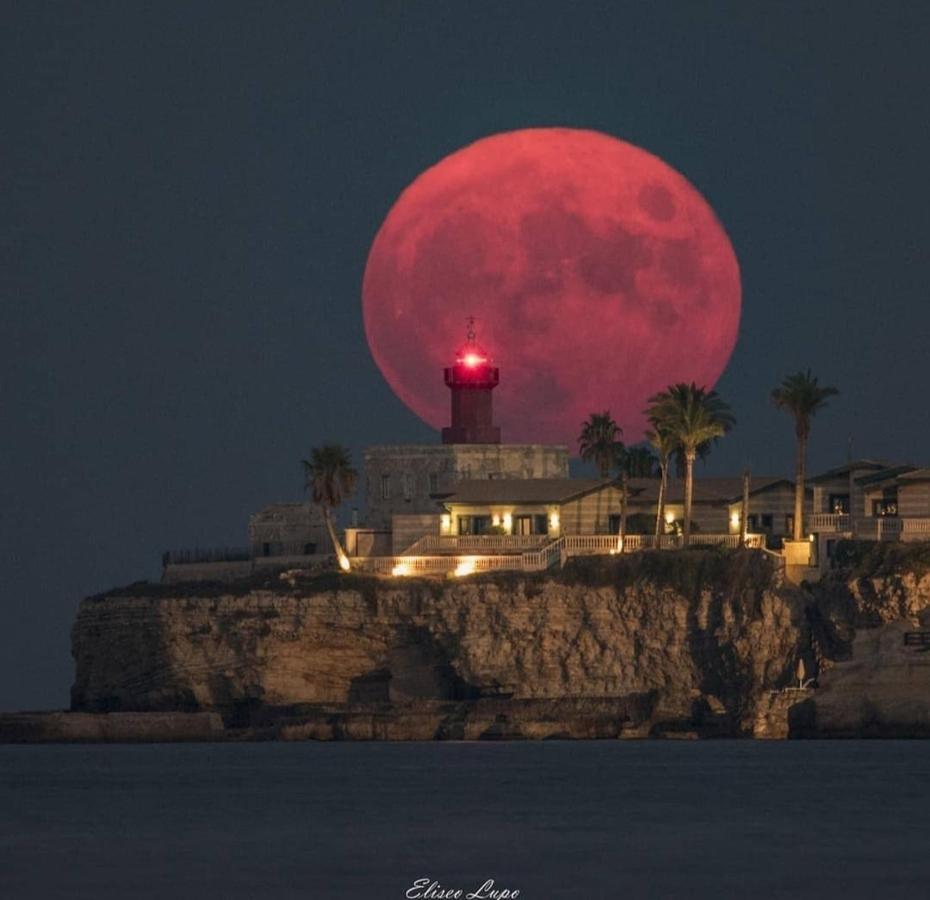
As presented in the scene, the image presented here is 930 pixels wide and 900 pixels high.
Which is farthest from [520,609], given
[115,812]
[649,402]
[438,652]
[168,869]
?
[168,869]

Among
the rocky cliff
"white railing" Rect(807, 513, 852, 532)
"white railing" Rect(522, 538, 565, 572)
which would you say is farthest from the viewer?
"white railing" Rect(807, 513, 852, 532)

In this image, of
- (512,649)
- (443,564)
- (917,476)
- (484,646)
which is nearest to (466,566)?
(443,564)

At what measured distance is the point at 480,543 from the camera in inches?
6097

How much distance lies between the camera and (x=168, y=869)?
90938 millimetres

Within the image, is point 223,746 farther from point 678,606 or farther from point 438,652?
point 678,606

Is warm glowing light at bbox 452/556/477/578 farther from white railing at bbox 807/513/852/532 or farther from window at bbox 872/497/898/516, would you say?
window at bbox 872/497/898/516

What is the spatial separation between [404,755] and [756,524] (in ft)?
78.1

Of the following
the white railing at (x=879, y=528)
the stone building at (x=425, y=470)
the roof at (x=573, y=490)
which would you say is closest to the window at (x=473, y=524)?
the roof at (x=573, y=490)

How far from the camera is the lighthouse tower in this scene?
166000 millimetres

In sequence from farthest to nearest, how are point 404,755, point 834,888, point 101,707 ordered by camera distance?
point 101,707
point 404,755
point 834,888

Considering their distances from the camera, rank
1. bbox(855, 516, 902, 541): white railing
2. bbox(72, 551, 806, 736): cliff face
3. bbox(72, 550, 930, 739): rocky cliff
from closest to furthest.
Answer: bbox(72, 550, 930, 739): rocky cliff < bbox(72, 551, 806, 736): cliff face < bbox(855, 516, 902, 541): white railing

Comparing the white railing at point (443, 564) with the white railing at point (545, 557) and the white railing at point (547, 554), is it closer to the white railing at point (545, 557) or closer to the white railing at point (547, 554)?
the white railing at point (547, 554)

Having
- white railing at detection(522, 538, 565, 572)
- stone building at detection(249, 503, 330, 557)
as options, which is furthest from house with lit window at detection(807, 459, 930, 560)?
stone building at detection(249, 503, 330, 557)

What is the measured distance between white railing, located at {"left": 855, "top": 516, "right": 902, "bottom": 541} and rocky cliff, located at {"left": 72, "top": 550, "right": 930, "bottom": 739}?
5088 mm
